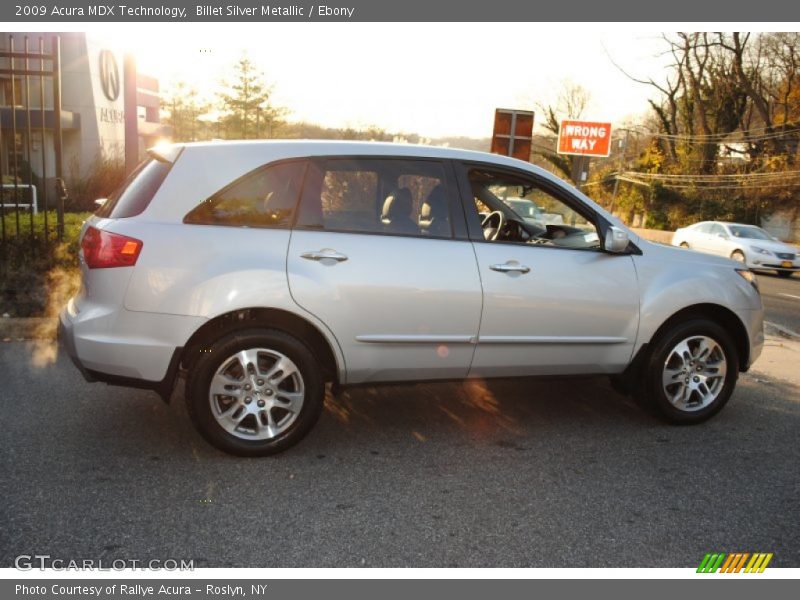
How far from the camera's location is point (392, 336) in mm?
4137

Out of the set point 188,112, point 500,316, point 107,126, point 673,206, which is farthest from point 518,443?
point 188,112

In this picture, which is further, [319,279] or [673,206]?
[673,206]

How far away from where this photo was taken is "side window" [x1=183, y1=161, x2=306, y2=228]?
12.9ft

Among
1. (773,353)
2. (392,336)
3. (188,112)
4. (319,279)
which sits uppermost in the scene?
(188,112)

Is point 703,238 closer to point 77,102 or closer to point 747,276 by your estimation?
point 747,276

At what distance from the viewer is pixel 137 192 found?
4.05 m

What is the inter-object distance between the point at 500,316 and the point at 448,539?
1552 millimetres

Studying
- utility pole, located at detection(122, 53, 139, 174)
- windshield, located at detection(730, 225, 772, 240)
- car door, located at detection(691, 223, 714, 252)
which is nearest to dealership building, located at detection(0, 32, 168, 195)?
utility pole, located at detection(122, 53, 139, 174)

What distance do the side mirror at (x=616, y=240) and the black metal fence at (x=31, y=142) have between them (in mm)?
6267

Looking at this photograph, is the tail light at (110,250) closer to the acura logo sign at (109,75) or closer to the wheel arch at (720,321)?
the wheel arch at (720,321)

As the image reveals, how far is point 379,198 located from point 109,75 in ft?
85.9

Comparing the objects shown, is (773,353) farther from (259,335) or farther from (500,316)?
(259,335)

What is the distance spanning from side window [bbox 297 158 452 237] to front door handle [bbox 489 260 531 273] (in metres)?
0.36

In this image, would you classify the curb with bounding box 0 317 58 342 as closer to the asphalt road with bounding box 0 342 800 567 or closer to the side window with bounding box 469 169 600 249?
the asphalt road with bounding box 0 342 800 567
